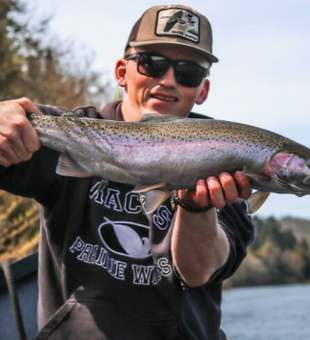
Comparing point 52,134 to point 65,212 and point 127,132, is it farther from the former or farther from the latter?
point 65,212

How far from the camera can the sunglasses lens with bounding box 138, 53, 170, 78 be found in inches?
149

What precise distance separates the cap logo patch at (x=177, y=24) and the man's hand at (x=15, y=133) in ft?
4.75

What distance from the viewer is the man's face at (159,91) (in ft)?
12.4

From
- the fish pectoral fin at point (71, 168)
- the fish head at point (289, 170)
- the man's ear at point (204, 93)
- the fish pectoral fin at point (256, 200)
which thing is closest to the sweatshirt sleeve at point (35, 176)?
the fish pectoral fin at point (71, 168)

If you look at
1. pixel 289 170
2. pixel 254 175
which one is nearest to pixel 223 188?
pixel 254 175

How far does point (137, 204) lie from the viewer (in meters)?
3.71

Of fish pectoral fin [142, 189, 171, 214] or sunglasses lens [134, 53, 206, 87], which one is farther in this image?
sunglasses lens [134, 53, 206, 87]

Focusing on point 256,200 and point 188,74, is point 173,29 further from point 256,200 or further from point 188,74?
point 256,200

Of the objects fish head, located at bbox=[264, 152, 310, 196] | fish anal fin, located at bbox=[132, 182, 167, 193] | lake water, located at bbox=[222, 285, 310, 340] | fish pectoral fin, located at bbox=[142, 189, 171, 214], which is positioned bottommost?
lake water, located at bbox=[222, 285, 310, 340]

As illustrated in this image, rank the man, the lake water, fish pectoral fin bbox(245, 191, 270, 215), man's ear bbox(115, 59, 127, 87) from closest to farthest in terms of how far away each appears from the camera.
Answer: fish pectoral fin bbox(245, 191, 270, 215)
the man
man's ear bbox(115, 59, 127, 87)
the lake water

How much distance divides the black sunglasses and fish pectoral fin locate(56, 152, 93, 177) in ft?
4.09

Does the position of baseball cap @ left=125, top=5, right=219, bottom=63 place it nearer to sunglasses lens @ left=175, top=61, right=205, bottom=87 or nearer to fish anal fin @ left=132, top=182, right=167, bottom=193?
sunglasses lens @ left=175, top=61, right=205, bottom=87

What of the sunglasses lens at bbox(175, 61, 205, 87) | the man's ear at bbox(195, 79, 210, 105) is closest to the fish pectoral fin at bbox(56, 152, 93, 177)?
the sunglasses lens at bbox(175, 61, 205, 87)

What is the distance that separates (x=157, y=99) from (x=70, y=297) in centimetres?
150
